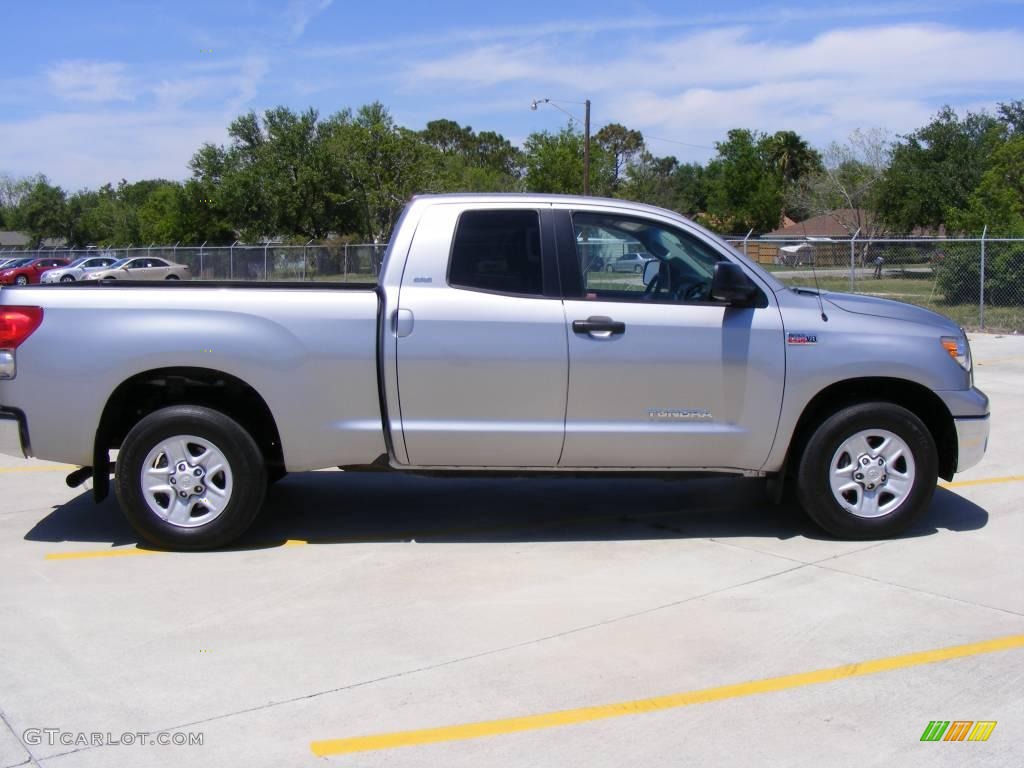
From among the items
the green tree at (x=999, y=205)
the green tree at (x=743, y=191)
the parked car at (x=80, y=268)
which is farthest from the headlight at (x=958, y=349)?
the green tree at (x=743, y=191)

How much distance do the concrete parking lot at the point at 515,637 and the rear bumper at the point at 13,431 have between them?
660mm

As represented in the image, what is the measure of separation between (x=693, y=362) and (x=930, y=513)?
227cm

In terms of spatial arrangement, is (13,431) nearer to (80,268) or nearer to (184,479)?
(184,479)

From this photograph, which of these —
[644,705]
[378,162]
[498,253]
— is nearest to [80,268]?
[378,162]

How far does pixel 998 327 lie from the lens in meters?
20.2

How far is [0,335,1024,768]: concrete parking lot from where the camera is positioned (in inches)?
152

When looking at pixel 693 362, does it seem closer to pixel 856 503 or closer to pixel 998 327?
pixel 856 503

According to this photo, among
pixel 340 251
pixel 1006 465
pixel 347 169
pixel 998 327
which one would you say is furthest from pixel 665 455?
pixel 347 169

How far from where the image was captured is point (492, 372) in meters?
5.91

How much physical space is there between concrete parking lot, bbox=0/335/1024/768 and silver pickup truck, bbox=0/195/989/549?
1.67ft

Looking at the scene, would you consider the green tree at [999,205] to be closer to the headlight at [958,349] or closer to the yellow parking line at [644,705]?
the headlight at [958,349]

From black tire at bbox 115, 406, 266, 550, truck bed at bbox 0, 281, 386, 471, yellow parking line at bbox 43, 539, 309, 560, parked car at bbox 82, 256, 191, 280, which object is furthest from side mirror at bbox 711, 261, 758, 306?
parked car at bbox 82, 256, 191, 280

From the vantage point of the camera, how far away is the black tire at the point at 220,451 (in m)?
5.96

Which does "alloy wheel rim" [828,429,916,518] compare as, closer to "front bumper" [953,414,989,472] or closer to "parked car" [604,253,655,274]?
"front bumper" [953,414,989,472]
